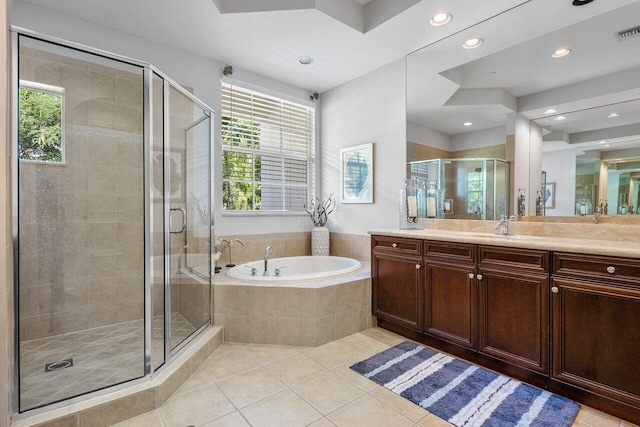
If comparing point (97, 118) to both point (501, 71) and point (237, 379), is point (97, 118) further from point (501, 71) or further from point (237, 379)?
point (501, 71)

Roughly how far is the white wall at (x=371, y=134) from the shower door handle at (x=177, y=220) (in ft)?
6.38

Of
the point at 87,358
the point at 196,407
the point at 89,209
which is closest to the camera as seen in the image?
the point at 196,407

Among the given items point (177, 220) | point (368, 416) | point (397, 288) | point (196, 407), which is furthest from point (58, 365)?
point (397, 288)

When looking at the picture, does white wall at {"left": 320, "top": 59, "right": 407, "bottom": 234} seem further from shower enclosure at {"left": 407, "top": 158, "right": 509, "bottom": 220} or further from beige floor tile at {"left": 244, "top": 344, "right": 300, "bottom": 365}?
beige floor tile at {"left": 244, "top": 344, "right": 300, "bottom": 365}

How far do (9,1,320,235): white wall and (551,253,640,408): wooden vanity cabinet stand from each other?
2.75m

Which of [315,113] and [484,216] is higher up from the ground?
[315,113]

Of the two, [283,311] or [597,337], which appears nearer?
[597,337]

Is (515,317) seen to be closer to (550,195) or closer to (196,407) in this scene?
(550,195)

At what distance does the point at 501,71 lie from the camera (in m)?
2.43

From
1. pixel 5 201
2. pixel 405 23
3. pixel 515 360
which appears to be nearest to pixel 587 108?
pixel 405 23

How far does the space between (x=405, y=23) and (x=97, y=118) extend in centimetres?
261

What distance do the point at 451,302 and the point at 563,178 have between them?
1.21 metres

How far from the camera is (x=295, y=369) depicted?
84.0 inches

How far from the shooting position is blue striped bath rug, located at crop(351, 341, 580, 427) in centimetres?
163
